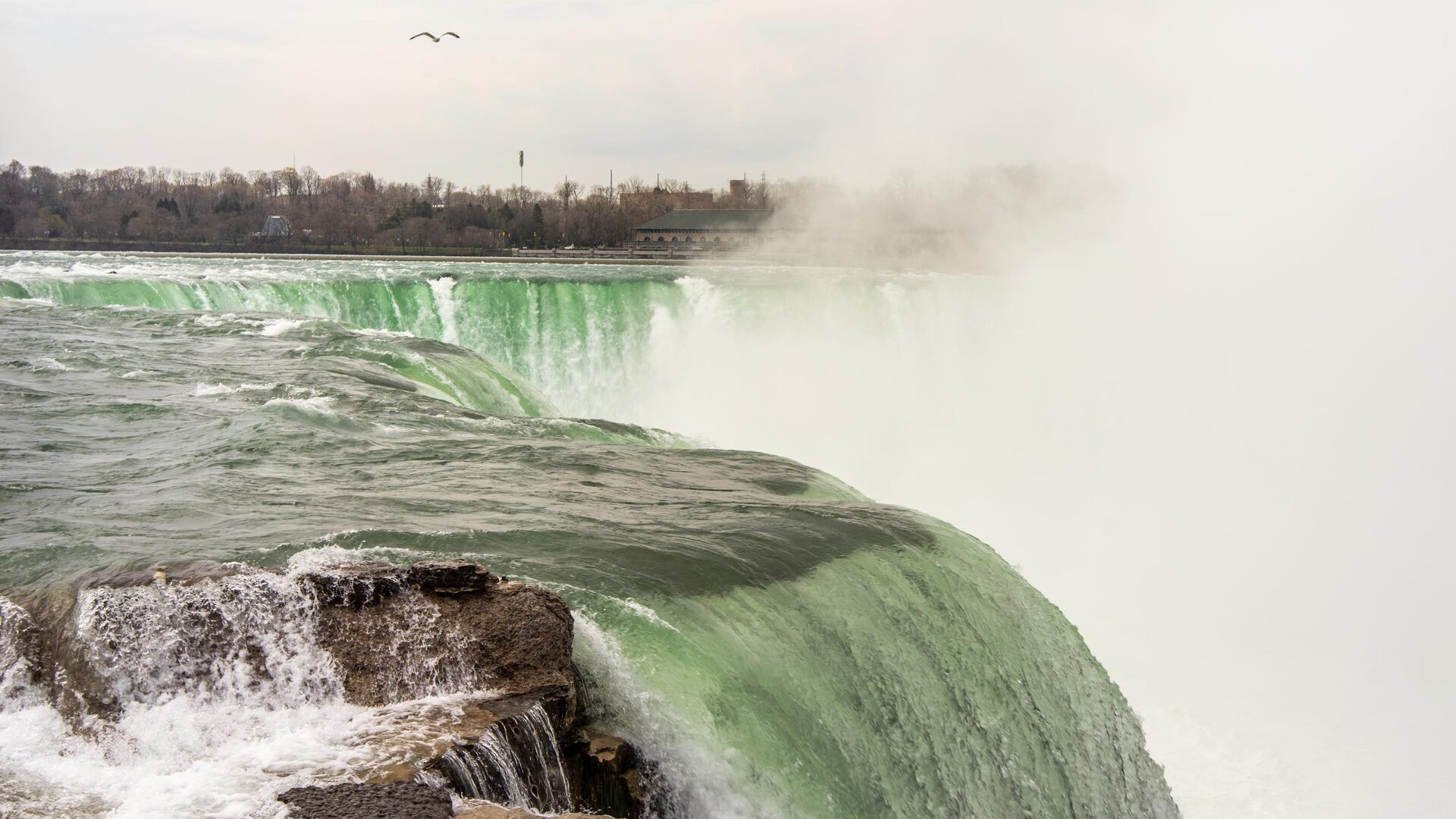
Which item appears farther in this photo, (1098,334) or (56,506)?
(1098,334)

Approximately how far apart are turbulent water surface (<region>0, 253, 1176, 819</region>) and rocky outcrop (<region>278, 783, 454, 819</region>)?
0.39ft

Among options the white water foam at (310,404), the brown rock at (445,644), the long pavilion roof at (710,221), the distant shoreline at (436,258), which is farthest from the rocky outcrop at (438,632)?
the long pavilion roof at (710,221)

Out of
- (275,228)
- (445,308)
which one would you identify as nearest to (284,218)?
(275,228)

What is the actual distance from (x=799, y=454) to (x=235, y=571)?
16509 mm

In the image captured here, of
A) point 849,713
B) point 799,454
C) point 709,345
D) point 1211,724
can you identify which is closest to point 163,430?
point 849,713

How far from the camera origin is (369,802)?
3.69 metres

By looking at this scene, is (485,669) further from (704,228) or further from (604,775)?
(704,228)

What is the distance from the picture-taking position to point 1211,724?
10.8 m

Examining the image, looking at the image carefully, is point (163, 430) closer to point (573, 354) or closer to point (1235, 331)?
point (573, 354)

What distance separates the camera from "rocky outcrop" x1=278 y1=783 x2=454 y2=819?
11.9ft

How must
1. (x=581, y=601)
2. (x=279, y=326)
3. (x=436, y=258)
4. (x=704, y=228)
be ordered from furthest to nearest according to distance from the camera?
(x=704, y=228) < (x=436, y=258) < (x=279, y=326) < (x=581, y=601)

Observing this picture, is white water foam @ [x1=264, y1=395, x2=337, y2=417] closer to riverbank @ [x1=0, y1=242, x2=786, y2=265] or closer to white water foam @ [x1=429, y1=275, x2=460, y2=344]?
white water foam @ [x1=429, y1=275, x2=460, y2=344]

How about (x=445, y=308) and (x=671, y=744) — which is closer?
(x=671, y=744)

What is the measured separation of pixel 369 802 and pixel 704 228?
239 ft
